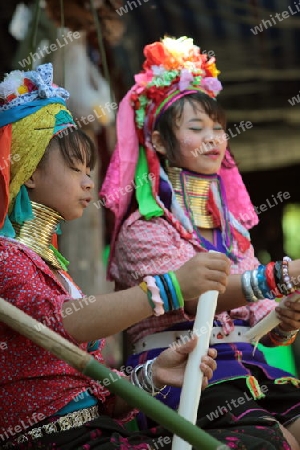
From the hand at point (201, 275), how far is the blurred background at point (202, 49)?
1.75 meters

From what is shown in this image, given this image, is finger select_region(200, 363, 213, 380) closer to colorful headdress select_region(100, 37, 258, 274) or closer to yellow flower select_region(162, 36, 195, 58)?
colorful headdress select_region(100, 37, 258, 274)

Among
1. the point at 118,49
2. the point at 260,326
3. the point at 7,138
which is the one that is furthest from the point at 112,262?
the point at 118,49

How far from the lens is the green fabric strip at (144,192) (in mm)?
3250

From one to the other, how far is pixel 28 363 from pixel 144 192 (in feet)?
3.92

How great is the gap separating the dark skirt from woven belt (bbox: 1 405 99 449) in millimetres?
12

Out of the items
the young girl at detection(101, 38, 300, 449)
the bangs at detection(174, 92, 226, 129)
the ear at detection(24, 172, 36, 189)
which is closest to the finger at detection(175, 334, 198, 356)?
the young girl at detection(101, 38, 300, 449)

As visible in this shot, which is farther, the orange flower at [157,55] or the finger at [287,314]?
the orange flower at [157,55]

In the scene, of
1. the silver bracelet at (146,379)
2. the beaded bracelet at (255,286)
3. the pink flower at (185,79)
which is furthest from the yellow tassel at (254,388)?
the pink flower at (185,79)

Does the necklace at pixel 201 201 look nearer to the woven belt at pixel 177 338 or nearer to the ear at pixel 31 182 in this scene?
the woven belt at pixel 177 338

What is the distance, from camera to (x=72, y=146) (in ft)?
8.89

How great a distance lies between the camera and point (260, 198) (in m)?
7.43

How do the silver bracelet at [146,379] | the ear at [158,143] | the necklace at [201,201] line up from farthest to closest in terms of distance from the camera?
the ear at [158,143] → the necklace at [201,201] → the silver bracelet at [146,379]

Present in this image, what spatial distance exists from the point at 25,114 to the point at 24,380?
0.86 m

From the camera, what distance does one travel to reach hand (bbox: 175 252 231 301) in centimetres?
227
